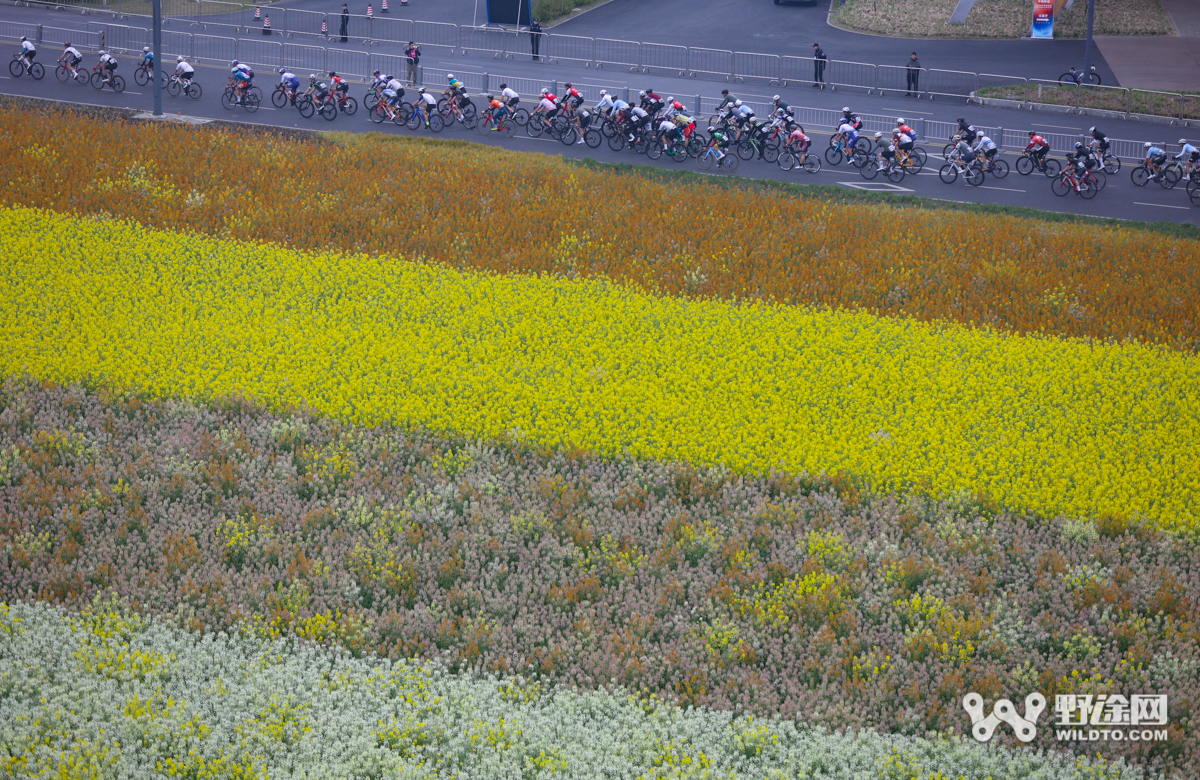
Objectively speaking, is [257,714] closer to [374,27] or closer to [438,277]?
[438,277]

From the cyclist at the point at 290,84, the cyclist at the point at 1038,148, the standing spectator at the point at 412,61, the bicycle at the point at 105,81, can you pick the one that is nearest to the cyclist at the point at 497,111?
the cyclist at the point at 290,84

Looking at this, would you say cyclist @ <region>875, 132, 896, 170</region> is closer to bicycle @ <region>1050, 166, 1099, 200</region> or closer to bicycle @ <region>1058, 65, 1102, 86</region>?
bicycle @ <region>1050, 166, 1099, 200</region>

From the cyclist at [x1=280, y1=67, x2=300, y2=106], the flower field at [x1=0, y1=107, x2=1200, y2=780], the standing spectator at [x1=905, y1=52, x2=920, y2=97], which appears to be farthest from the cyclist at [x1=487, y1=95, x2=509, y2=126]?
the standing spectator at [x1=905, y1=52, x2=920, y2=97]

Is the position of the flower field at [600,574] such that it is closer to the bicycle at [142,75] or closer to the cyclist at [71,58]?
the cyclist at [71,58]

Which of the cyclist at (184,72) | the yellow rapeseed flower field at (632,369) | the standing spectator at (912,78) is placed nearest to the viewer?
the yellow rapeseed flower field at (632,369)

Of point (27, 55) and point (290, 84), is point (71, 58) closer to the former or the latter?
point (27, 55)

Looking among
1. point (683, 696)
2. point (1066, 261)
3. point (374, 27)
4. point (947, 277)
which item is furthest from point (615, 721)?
point (374, 27)
